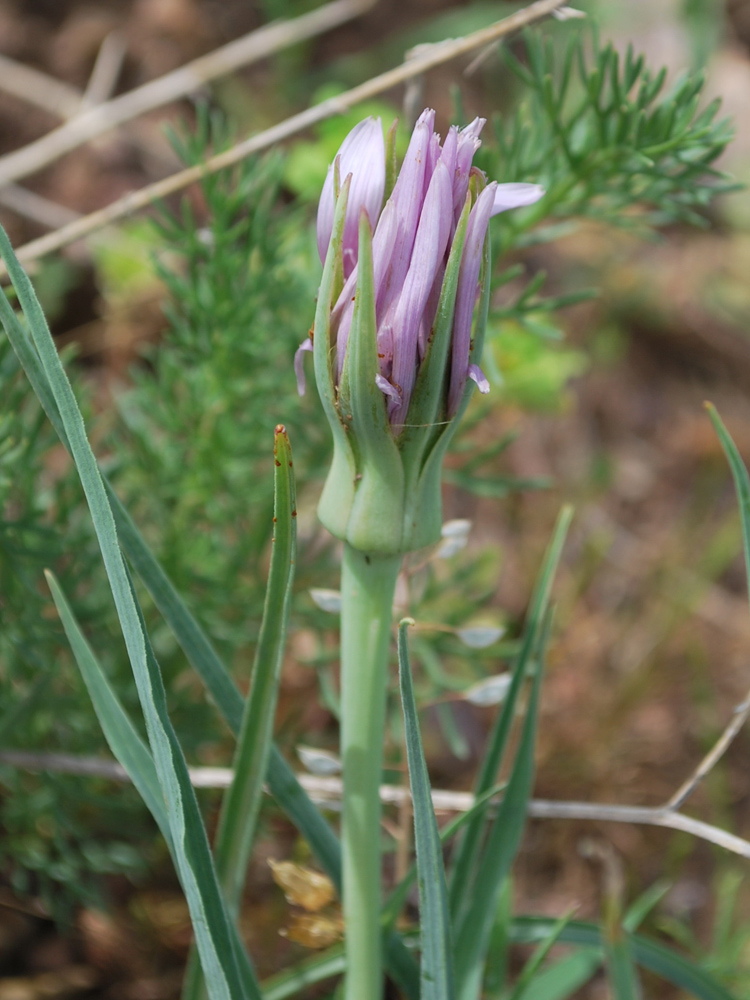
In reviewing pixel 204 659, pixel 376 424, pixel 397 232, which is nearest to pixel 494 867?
pixel 204 659

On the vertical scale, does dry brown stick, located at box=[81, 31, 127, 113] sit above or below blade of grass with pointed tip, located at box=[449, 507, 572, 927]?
above

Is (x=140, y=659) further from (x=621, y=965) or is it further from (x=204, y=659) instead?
(x=621, y=965)

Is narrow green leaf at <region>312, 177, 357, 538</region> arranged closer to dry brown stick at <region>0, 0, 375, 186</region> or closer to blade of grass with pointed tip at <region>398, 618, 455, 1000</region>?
blade of grass with pointed tip at <region>398, 618, 455, 1000</region>

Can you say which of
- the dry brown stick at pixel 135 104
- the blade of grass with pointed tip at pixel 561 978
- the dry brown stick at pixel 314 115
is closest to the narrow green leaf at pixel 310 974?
the blade of grass with pointed tip at pixel 561 978

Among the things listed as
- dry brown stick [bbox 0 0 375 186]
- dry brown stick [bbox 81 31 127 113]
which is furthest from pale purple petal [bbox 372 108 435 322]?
dry brown stick [bbox 81 31 127 113]

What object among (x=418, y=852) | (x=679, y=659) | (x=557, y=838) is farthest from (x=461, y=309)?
(x=679, y=659)

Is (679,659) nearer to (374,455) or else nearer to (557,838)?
(557,838)
